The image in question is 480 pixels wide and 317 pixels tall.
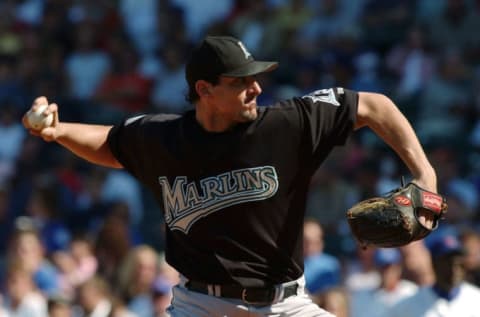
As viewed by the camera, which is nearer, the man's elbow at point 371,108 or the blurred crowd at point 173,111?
the man's elbow at point 371,108

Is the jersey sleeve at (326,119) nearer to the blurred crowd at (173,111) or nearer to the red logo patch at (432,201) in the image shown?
the red logo patch at (432,201)

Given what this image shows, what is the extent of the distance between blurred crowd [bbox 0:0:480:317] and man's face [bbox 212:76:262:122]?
8.15ft

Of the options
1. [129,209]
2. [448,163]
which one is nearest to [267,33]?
[129,209]

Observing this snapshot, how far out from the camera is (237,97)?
500 cm

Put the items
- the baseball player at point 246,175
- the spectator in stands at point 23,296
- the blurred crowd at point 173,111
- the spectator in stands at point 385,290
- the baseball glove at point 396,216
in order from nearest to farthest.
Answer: the baseball glove at point 396,216 < the baseball player at point 246,175 < the spectator in stands at point 385,290 < the blurred crowd at point 173,111 < the spectator in stands at point 23,296

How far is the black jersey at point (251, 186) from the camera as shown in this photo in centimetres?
495

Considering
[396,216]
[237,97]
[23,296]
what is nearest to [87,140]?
[237,97]

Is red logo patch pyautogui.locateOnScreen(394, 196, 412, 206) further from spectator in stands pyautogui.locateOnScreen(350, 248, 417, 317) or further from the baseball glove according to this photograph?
spectator in stands pyautogui.locateOnScreen(350, 248, 417, 317)

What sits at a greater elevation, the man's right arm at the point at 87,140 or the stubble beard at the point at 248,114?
the stubble beard at the point at 248,114

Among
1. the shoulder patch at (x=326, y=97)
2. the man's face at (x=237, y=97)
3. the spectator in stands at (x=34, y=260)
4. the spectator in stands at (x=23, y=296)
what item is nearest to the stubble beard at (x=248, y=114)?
the man's face at (x=237, y=97)

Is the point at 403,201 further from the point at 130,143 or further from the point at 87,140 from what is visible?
the point at 87,140

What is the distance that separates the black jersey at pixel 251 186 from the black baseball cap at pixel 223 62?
0.71ft

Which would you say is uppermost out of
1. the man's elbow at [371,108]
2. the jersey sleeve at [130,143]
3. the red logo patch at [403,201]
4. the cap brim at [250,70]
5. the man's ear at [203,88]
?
the cap brim at [250,70]

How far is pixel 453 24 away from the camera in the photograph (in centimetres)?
1167
